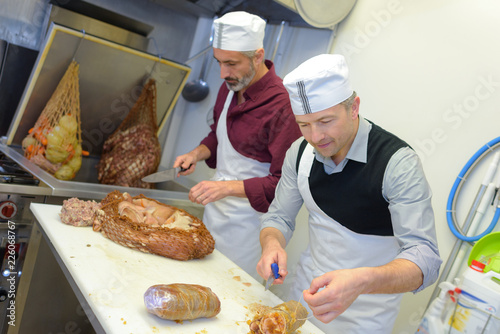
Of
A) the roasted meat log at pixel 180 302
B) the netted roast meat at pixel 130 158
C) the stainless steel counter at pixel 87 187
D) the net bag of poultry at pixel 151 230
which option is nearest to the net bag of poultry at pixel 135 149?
the netted roast meat at pixel 130 158

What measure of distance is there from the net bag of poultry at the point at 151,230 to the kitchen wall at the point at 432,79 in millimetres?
1223

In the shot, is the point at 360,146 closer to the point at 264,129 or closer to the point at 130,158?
the point at 264,129

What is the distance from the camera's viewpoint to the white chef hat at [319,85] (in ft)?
5.09

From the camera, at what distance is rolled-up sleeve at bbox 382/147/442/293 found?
4.72 feet

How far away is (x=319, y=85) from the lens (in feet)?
5.12

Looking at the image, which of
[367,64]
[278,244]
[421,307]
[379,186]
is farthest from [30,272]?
[367,64]

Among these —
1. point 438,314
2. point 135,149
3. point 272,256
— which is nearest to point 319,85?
point 272,256

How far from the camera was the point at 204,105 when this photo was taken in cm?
375

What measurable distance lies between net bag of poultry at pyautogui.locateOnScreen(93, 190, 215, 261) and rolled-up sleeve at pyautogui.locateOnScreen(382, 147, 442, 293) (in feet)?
2.59

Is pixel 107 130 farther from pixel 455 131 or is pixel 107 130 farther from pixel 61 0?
pixel 455 131

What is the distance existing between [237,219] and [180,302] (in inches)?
45.7

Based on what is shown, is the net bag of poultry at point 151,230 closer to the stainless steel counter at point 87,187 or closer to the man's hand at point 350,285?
the stainless steel counter at point 87,187

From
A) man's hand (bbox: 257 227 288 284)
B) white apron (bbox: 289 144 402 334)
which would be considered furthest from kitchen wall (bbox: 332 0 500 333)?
man's hand (bbox: 257 227 288 284)

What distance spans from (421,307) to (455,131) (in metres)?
0.93
